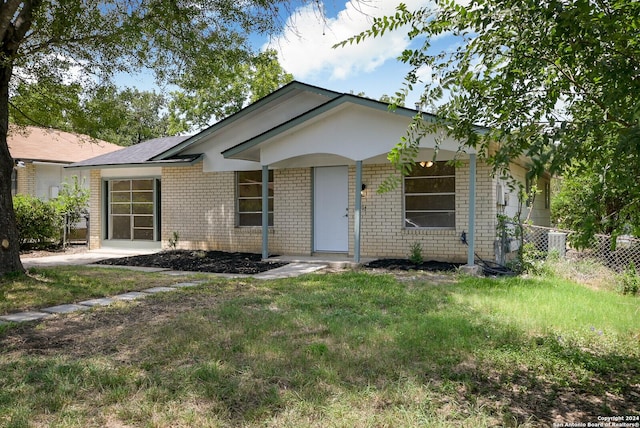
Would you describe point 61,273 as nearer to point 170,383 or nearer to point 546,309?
point 170,383

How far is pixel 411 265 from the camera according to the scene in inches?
406

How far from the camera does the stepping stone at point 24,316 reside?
5.75 meters

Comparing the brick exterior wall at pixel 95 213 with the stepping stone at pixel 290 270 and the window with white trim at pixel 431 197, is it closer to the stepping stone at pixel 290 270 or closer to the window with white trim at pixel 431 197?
the stepping stone at pixel 290 270

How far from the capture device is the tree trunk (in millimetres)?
8016

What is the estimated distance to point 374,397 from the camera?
11.0 ft

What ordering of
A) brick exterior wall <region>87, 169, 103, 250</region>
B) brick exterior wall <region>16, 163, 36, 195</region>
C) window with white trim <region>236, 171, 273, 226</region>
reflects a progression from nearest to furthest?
1. window with white trim <region>236, 171, 273, 226</region>
2. brick exterior wall <region>87, 169, 103, 250</region>
3. brick exterior wall <region>16, 163, 36, 195</region>

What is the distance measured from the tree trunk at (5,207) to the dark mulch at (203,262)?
3.31 metres

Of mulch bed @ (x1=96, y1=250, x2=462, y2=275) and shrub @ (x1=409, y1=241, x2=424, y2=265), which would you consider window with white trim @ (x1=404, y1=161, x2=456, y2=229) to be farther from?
mulch bed @ (x1=96, y1=250, x2=462, y2=275)

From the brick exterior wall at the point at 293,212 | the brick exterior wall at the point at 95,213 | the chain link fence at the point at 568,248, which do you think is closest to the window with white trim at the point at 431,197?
the chain link fence at the point at 568,248

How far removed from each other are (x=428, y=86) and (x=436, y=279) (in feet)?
19.4

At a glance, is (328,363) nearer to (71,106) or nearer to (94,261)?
(71,106)

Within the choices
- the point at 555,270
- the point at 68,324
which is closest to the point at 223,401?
the point at 68,324

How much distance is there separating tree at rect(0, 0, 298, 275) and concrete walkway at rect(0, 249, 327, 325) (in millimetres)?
2484

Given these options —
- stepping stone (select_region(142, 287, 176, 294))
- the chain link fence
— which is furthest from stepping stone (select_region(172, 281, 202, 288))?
the chain link fence
